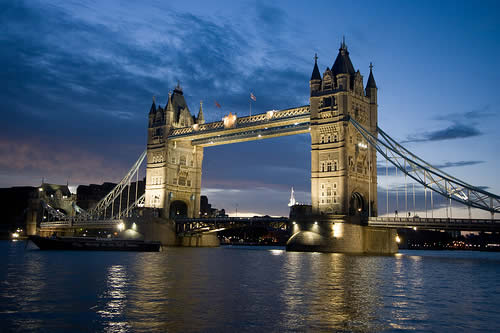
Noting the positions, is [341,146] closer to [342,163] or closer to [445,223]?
[342,163]

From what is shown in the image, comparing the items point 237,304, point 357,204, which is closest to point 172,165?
point 357,204

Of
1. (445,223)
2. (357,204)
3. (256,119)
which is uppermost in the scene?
(256,119)

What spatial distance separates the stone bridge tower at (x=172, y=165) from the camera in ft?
281

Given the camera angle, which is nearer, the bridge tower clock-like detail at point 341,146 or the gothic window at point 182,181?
the bridge tower clock-like detail at point 341,146

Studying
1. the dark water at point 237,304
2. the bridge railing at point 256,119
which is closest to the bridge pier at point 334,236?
the bridge railing at point 256,119

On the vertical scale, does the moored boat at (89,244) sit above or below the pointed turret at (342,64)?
below

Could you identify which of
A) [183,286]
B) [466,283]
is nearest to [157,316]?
[183,286]

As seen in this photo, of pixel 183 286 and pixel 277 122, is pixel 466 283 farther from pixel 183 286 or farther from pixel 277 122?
pixel 277 122

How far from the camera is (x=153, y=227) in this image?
7950 cm

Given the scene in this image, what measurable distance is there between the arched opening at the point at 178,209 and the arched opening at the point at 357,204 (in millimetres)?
33192

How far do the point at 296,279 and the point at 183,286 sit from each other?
7.19 m

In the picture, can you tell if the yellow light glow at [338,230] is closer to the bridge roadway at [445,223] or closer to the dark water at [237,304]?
the bridge roadway at [445,223]

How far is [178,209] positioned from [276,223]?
2231 centimetres

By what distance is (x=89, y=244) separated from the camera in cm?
6347
